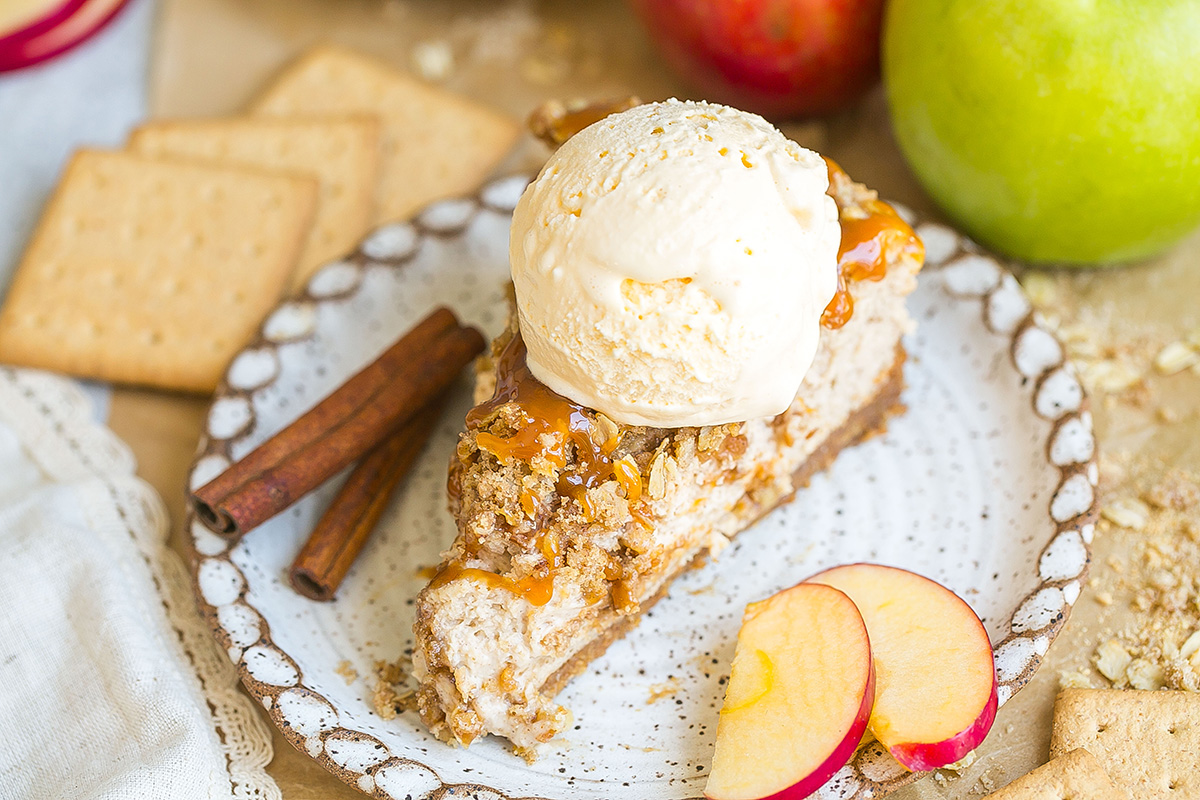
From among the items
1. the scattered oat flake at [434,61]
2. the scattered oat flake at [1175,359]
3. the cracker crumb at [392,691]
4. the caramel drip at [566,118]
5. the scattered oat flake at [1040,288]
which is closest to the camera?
the cracker crumb at [392,691]

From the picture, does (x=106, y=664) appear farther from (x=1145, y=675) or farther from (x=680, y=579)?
(x=1145, y=675)

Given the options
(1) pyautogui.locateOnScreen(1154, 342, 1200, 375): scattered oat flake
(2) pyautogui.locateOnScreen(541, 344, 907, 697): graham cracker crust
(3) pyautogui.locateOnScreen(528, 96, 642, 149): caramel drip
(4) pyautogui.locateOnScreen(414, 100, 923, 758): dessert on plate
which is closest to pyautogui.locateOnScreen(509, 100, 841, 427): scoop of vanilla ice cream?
(4) pyautogui.locateOnScreen(414, 100, 923, 758): dessert on plate

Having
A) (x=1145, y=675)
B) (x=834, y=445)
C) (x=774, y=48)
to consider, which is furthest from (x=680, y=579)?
(x=774, y=48)

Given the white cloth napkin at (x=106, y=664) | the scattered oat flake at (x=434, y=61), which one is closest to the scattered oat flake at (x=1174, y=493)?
the white cloth napkin at (x=106, y=664)

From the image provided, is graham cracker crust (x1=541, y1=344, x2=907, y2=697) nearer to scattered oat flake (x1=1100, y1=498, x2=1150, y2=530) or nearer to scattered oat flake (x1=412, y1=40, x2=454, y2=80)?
scattered oat flake (x1=1100, y1=498, x2=1150, y2=530)

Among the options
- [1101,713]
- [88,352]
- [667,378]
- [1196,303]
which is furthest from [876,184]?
[88,352]

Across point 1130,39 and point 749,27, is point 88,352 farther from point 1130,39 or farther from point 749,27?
point 1130,39

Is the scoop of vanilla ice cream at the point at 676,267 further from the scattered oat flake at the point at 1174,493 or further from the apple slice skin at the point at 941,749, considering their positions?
the scattered oat flake at the point at 1174,493
